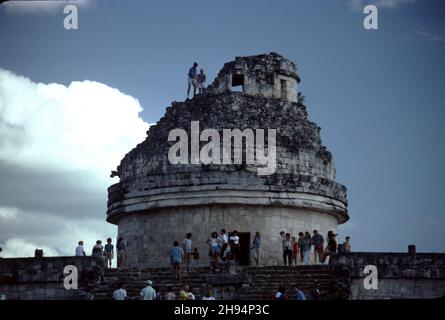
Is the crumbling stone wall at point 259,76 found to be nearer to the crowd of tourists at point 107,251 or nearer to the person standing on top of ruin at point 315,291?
the crowd of tourists at point 107,251

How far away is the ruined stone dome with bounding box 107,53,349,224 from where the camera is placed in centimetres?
2423

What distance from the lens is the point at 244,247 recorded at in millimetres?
24266

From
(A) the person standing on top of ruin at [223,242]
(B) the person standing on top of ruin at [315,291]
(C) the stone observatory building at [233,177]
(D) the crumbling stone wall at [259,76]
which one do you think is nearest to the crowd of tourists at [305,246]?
(C) the stone observatory building at [233,177]

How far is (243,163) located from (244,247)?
9.44 ft

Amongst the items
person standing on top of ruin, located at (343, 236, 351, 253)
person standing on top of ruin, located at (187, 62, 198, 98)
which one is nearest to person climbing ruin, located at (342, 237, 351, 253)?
person standing on top of ruin, located at (343, 236, 351, 253)

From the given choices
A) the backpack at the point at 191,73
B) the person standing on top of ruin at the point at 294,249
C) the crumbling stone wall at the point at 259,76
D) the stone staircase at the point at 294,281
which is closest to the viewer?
the stone staircase at the point at 294,281

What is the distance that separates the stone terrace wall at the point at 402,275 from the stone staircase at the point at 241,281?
1.62ft

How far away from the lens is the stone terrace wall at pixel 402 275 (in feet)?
63.6

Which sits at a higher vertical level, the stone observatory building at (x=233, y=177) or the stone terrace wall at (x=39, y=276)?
the stone observatory building at (x=233, y=177)

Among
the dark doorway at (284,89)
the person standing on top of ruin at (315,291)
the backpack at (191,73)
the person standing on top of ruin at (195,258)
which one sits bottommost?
the person standing on top of ruin at (315,291)

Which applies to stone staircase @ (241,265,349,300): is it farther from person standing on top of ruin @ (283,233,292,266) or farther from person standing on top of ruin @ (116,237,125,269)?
person standing on top of ruin @ (116,237,125,269)

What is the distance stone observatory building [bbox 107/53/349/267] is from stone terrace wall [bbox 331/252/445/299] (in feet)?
16.2

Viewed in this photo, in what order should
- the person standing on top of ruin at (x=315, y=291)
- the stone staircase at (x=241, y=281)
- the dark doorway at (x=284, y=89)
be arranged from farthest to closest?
the dark doorway at (x=284, y=89) < the stone staircase at (x=241, y=281) < the person standing on top of ruin at (x=315, y=291)

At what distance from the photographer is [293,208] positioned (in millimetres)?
24812
